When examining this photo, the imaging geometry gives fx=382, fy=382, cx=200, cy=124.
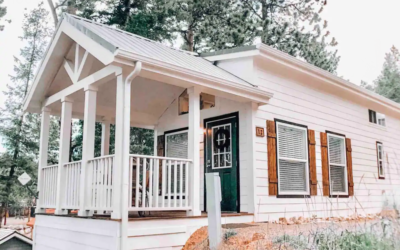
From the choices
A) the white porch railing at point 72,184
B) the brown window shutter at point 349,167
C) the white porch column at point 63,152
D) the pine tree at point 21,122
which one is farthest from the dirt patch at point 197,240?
the pine tree at point 21,122

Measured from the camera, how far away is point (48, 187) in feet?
21.8

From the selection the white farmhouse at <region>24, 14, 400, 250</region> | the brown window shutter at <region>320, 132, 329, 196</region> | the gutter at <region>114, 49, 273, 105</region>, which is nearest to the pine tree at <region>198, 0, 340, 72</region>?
the white farmhouse at <region>24, 14, 400, 250</region>

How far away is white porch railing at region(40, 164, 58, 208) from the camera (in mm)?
6426

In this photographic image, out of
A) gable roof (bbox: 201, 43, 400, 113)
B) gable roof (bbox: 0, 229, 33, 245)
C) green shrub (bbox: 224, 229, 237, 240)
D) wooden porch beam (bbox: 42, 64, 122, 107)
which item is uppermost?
gable roof (bbox: 201, 43, 400, 113)

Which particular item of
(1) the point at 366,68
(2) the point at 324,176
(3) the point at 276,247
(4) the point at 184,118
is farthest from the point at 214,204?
(1) the point at 366,68

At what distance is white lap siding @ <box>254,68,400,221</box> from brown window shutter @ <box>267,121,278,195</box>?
7 cm

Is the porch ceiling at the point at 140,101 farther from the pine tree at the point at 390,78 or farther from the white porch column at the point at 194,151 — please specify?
the pine tree at the point at 390,78

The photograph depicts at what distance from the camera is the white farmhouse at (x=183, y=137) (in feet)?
15.8

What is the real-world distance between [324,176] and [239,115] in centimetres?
259

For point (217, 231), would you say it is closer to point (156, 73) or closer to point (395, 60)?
point (156, 73)

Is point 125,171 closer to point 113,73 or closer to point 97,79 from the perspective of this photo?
point 113,73

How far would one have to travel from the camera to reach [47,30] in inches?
665

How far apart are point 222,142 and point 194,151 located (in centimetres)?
170

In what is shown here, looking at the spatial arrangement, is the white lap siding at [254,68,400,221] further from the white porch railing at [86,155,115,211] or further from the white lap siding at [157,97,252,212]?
the white porch railing at [86,155,115,211]
